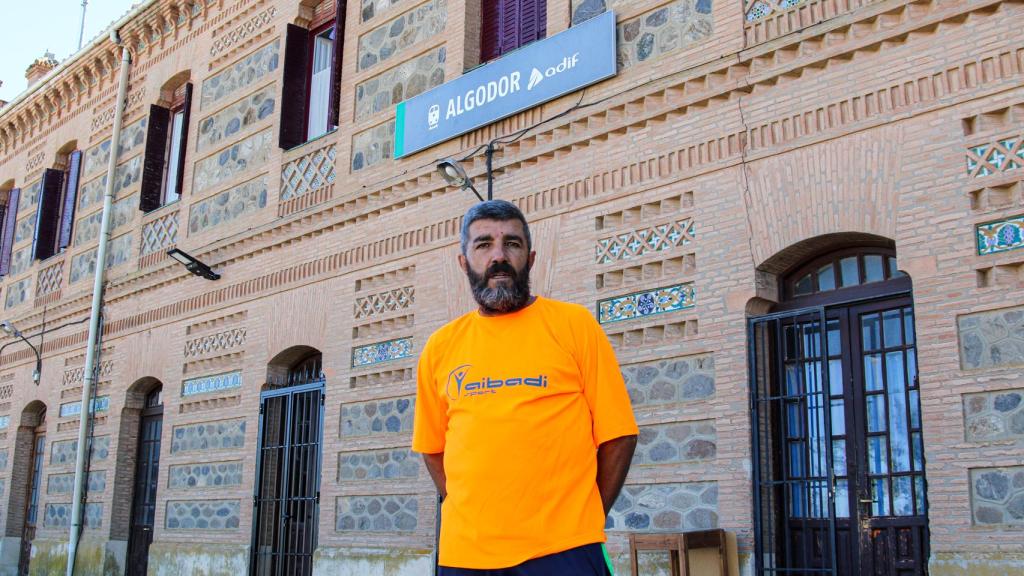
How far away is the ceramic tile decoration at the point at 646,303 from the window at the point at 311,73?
212 inches

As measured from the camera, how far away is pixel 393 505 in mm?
11016

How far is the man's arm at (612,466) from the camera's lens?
317 cm

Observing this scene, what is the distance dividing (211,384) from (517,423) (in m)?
11.5

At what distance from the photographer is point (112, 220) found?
55.0 feet

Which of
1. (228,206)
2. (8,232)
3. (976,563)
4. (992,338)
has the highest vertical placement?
(8,232)

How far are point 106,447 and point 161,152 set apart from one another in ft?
14.4

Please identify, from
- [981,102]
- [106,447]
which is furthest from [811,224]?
[106,447]

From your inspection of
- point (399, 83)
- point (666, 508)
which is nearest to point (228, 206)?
point (399, 83)

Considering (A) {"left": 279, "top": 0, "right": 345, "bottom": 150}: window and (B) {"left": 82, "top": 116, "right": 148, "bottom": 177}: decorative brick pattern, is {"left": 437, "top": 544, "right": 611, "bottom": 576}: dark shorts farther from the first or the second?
(B) {"left": 82, "top": 116, "right": 148, "bottom": 177}: decorative brick pattern

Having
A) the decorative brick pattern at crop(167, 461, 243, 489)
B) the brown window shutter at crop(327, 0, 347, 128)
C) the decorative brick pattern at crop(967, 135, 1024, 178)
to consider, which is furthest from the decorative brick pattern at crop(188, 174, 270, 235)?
the decorative brick pattern at crop(967, 135, 1024, 178)

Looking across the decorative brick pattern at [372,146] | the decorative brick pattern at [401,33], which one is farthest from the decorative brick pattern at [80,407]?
the decorative brick pattern at [401,33]

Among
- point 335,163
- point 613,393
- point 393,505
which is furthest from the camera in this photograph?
point 335,163

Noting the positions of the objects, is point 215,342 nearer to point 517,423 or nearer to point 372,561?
point 372,561

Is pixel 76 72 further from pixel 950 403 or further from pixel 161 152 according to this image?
pixel 950 403
